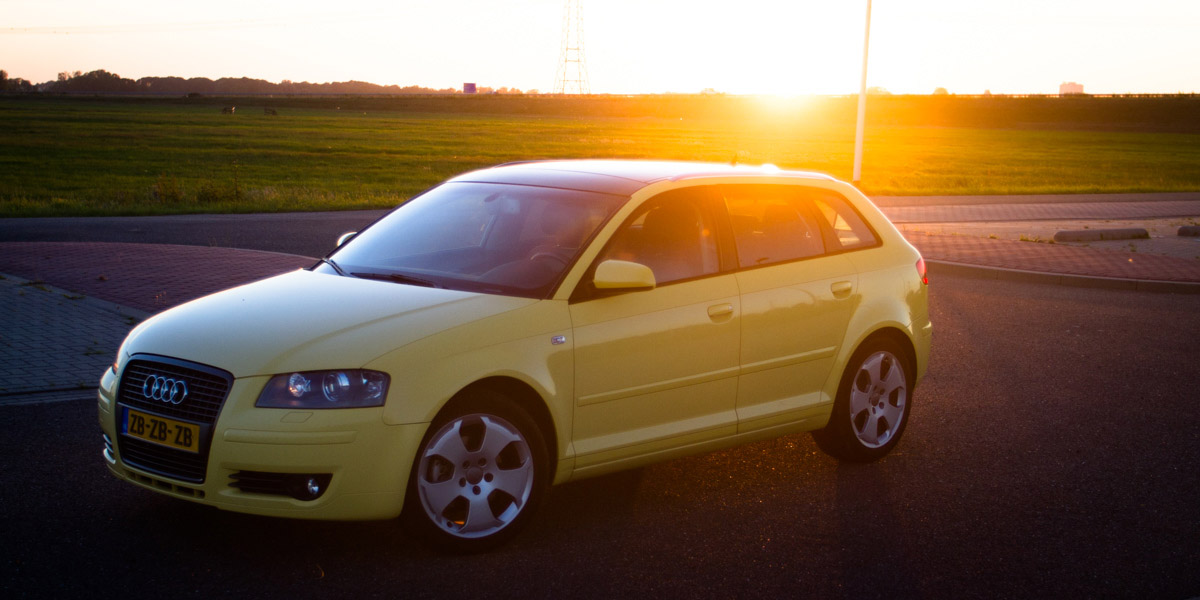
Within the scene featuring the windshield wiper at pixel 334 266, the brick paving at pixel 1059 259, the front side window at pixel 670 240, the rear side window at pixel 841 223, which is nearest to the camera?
the front side window at pixel 670 240

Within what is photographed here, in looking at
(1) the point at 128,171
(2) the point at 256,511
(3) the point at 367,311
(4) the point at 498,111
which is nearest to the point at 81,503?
(2) the point at 256,511

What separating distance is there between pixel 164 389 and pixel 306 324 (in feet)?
1.91

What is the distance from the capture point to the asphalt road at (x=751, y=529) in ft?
14.4

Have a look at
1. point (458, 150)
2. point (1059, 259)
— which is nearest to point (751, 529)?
point (1059, 259)

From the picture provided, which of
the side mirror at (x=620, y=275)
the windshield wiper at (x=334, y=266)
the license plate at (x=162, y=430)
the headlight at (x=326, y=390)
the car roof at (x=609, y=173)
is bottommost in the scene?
the license plate at (x=162, y=430)

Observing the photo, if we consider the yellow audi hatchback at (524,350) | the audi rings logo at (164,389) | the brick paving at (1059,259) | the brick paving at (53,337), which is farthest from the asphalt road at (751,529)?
the brick paving at (1059,259)

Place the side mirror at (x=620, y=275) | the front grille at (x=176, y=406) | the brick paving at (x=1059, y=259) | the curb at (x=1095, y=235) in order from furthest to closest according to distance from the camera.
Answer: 1. the curb at (x=1095, y=235)
2. the brick paving at (x=1059, y=259)
3. the side mirror at (x=620, y=275)
4. the front grille at (x=176, y=406)

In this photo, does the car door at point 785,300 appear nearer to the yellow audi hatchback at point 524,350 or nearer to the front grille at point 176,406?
the yellow audi hatchback at point 524,350

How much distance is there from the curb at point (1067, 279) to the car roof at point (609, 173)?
8215 mm

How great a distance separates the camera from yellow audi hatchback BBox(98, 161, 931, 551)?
4.36 meters

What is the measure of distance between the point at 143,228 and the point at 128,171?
20.3 m

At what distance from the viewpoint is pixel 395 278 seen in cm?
531

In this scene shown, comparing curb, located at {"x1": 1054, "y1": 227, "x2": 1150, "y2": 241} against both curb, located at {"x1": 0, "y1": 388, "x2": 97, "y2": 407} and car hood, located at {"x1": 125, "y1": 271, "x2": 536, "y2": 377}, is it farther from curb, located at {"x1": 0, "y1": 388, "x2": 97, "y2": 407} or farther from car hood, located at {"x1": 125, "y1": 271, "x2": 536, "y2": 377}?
car hood, located at {"x1": 125, "y1": 271, "x2": 536, "y2": 377}

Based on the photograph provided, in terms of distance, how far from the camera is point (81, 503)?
5.23 meters
